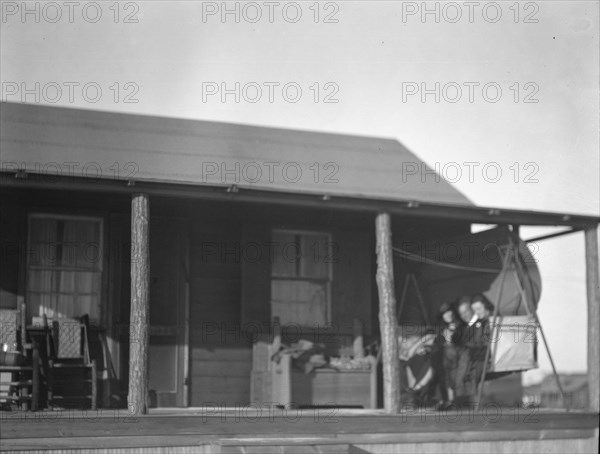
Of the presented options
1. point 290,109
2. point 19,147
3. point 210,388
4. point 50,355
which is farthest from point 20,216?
point 290,109

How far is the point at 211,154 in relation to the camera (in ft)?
45.8

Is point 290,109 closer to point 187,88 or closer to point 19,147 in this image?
point 187,88

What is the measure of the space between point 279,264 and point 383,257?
8.35 feet

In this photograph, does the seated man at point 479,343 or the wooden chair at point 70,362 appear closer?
the wooden chair at point 70,362

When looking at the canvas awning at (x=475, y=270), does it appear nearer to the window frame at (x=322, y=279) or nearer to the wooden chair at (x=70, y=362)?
the window frame at (x=322, y=279)

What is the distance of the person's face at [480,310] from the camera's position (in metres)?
12.7

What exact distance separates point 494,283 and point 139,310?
5.31 metres

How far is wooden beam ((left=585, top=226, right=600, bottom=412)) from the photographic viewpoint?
1193 centimetres

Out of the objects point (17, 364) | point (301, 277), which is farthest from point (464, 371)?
point (17, 364)

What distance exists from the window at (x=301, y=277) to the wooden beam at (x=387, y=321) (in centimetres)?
237

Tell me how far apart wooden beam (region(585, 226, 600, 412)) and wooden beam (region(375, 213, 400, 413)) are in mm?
2677

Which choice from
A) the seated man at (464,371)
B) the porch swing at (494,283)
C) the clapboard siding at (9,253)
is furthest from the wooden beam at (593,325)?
the clapboard siding at (9,253)

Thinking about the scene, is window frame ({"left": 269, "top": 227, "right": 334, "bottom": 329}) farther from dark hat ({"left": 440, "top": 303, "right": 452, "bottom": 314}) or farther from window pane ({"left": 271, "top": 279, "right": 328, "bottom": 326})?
dark hat ({"left": 440, "top": 303, "right": 452, "bottom": 314})

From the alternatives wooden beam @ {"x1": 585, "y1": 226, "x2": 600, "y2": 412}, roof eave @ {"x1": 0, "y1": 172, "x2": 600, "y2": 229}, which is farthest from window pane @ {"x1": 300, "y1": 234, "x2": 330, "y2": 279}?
wooden beam @ {"x1": 585, "y1": 226, "x2": 600, "y2": 412}
